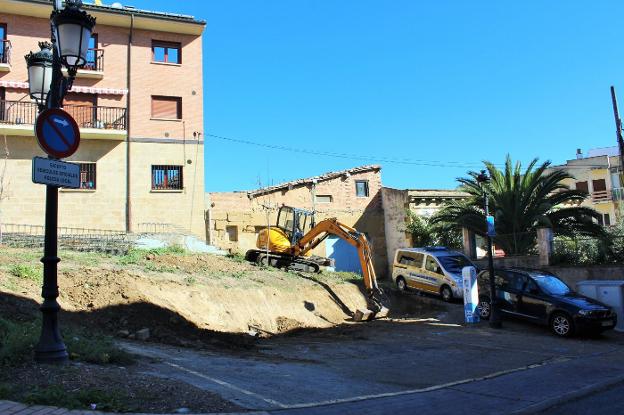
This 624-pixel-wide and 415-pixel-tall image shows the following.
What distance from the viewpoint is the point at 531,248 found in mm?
21266

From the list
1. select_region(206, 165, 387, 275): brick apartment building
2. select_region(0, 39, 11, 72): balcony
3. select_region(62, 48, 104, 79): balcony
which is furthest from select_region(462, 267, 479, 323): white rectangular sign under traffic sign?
select_region(0, 39, 11, 72): balcony

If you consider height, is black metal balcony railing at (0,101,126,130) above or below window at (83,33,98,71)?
below

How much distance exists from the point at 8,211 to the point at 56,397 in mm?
22203

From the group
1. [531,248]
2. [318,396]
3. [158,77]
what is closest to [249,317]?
[318,396]

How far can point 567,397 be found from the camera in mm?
7160

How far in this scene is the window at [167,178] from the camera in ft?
87.6

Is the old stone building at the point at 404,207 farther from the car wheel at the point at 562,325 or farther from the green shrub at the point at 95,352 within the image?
the green shrub at the point at 95,352

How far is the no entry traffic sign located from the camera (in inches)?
241

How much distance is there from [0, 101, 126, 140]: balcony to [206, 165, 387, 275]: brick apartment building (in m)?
6.03

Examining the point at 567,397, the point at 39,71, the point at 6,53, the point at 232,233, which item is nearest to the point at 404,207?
the point at 232,233

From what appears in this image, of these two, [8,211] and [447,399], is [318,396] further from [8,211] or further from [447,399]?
[8,211]

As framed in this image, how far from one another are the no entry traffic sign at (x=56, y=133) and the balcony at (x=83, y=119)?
19705mm

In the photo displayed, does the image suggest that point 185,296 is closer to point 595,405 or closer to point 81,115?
point 595,405

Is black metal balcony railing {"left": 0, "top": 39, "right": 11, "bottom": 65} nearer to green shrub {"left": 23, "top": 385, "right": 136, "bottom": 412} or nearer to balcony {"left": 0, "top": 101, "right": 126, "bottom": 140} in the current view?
balcony {"left": 0, "top": 101, "right": 126, "bottom": 140}
